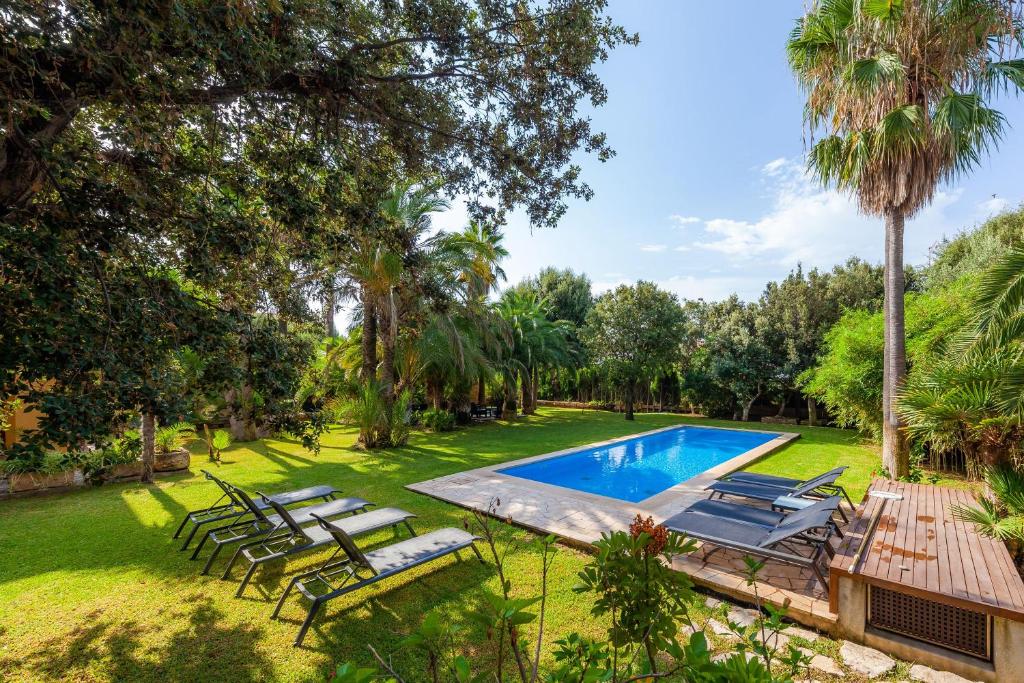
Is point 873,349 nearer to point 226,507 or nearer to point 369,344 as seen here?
point 369,344

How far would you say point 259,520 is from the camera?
5.57m

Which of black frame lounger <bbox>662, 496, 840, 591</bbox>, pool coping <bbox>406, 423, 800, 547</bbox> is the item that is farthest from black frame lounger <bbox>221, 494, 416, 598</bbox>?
black frame lounger <bbox>662, 496, 840, 591</bbox>

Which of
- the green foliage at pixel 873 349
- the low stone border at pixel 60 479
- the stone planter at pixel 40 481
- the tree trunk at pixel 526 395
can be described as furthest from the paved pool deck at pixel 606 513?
the tree trunk at pixel 526 395

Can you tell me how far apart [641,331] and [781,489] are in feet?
45.2

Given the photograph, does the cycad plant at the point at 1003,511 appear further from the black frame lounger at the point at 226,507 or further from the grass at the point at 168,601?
the black frame lounger at the point at 226,507

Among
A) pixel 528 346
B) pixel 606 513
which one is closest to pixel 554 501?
pixel 606 513

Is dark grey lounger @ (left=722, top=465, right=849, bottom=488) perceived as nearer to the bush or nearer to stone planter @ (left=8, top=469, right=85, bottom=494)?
the bush

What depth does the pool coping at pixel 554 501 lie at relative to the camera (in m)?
6.37

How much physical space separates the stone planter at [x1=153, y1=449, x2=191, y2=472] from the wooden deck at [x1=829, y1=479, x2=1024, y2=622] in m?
12.6

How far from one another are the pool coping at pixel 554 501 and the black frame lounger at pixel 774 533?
1.20 meters

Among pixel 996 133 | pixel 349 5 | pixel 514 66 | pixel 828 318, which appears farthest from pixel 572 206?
pixel 828 318

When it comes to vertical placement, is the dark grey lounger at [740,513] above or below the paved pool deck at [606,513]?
above

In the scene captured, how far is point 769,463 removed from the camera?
11227mm

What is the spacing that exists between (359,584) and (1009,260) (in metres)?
8.78
